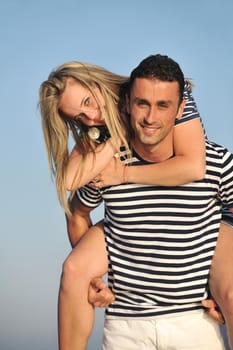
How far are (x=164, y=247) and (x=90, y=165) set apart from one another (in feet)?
2.52

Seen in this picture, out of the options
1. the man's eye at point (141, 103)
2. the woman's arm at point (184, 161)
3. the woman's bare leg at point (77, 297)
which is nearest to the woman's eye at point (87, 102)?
the man's eye at point (141, 103)

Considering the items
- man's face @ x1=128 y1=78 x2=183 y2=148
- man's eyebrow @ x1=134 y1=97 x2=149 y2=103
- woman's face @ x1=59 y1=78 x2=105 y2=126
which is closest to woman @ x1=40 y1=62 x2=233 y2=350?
woman's face @ x1=59 y1=78 x2=105 y2=126

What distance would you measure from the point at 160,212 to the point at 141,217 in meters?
0.14

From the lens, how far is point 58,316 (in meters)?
7.32

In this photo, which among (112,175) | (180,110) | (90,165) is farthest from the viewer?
(112,175)

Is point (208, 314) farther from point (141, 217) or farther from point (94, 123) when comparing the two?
point (94, 123)

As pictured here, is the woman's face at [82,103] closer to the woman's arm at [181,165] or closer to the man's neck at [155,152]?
the man's neck at [155,152]

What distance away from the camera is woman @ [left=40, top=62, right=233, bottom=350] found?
22.7 feet

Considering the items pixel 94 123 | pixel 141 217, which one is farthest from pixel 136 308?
pixel 94 123

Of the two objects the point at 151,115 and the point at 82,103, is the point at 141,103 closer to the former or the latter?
the point at 151,115

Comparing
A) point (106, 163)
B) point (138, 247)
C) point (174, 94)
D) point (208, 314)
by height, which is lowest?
point (208, 314)

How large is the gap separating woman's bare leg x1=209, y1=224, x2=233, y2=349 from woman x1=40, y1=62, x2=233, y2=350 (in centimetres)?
2

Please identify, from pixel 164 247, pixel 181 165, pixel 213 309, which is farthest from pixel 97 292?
pixel 181 165

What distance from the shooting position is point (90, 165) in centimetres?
709
